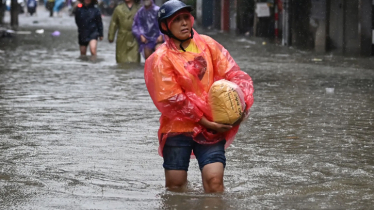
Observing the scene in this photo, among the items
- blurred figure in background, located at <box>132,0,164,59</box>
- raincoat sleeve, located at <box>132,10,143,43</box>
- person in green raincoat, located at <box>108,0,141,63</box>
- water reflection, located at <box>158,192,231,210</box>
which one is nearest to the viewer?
water reflection, located at <box>158,192,231,210</box>

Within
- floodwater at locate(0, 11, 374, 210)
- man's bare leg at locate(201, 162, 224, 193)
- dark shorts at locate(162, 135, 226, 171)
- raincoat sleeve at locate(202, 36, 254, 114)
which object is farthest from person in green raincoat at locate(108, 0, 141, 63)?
man's bare leg at locate(201, 162, 224, 193)

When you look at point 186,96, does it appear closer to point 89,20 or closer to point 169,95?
point 169,95

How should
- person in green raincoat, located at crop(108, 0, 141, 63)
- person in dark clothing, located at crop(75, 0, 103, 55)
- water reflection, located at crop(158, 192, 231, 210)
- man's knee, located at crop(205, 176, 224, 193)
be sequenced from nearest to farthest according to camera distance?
water reflection, located at crop(158, 192, 231, 210)
man's knee, located at crop(205, 176, 224, 193)
person in green raincoat, located at crop(108, 0, 141, 63)
person in dark clothing, located at crop(75, 0, 103, 55)

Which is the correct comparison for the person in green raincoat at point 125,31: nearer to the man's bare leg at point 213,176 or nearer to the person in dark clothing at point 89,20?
the person in dark clothing at point 89,20

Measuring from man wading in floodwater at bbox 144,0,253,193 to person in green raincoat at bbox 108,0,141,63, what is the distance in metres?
11.1

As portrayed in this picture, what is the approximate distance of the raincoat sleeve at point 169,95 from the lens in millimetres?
5320

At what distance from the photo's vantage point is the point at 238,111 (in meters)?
5.28

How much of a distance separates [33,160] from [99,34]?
35.9ft

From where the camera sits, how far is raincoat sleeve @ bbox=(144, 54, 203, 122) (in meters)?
5.32

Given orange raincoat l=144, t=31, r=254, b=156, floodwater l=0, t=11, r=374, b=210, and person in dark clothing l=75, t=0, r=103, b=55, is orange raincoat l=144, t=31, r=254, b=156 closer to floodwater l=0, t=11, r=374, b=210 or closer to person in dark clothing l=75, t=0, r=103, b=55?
floodwater l=0, t=11, r=374, b=210

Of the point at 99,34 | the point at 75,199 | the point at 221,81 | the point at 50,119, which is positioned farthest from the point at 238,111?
the point at 99,34

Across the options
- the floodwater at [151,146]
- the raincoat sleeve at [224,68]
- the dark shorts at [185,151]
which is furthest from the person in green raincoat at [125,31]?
the dark shorts at [185,151]

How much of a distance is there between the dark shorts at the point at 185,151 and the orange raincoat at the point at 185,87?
0.04 meters

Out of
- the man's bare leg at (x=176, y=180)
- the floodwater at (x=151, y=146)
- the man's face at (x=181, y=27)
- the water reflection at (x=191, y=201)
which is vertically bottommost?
the floodwater at (x=151, y=146)
